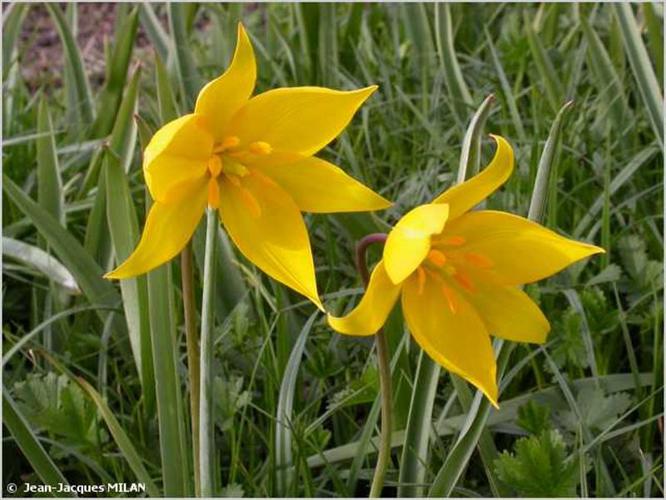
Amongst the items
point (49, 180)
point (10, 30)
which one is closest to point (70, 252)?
point (49, 180)

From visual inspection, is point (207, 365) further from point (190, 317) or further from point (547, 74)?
point (547, 74)

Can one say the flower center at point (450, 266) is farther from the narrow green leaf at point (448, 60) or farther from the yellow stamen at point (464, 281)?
the narrow green leaf at point (448, 60)

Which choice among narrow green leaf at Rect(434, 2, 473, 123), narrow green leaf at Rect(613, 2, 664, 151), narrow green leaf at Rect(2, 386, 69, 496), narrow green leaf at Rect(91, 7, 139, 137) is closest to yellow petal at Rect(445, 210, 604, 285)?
narrow green leaf at Rect(2, 386, 69, 496)

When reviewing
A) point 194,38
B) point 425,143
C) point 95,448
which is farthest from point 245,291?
point 194,38

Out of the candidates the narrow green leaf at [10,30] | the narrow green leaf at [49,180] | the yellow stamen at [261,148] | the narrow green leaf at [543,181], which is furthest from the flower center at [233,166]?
the narrow green leaf at [10,30]

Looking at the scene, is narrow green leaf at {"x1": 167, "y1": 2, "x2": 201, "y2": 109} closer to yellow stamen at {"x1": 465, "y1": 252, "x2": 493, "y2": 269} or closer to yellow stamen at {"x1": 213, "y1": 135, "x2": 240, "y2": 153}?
yellow stamen at {"x1": 213, "y1": 135, "x2": 240, "y2": 153}

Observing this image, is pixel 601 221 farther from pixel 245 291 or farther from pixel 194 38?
pixel 194 38
